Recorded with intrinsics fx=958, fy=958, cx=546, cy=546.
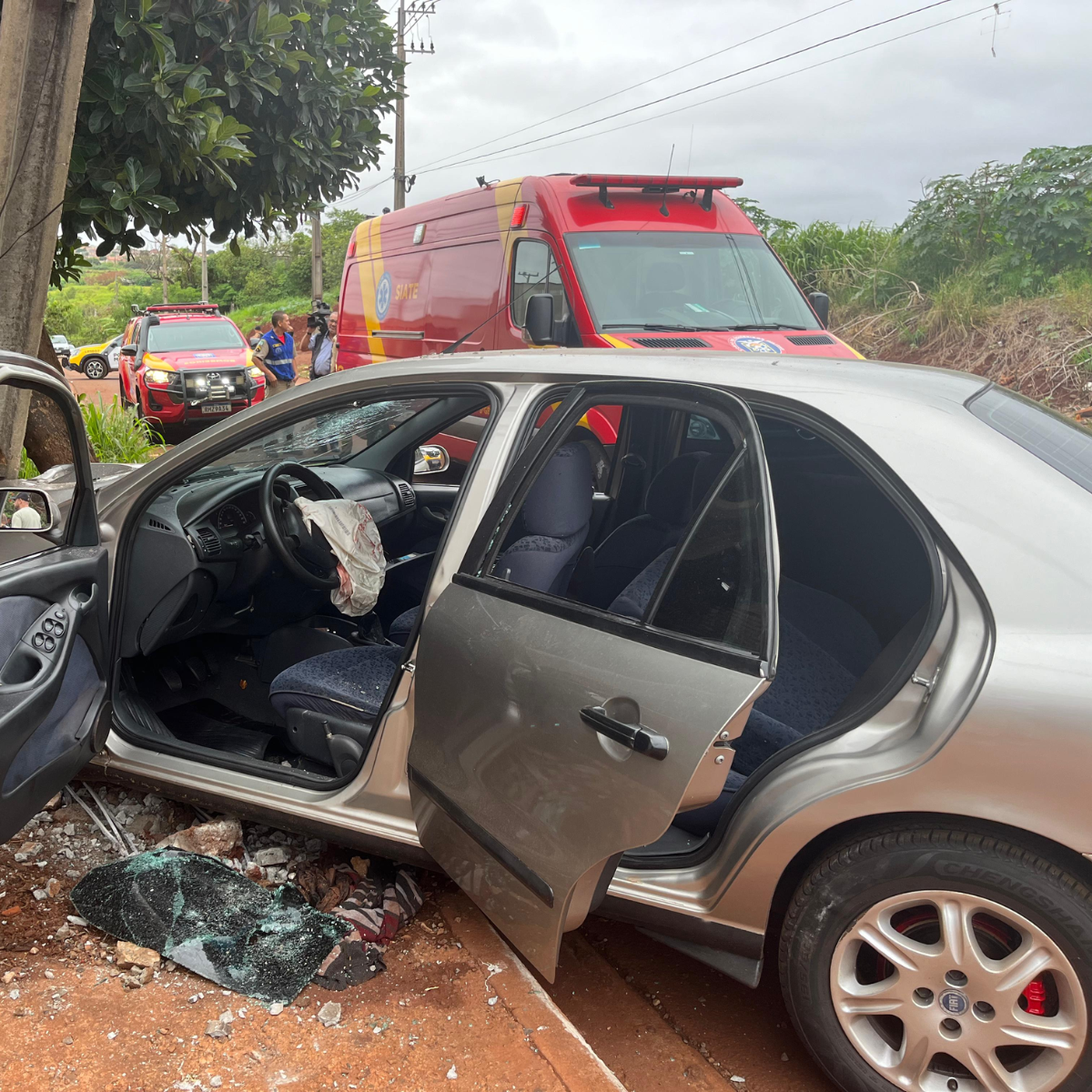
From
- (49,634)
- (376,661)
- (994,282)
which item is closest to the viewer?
(49,634)

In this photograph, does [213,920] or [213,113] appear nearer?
[213,920]

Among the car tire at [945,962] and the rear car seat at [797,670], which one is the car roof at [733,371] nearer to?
the rear car seat at [797,670]

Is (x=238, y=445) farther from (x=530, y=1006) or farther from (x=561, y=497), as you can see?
(x=530, y=1006)

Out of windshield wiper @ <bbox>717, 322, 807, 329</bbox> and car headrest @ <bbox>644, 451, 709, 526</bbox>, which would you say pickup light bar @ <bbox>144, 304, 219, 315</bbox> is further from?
car headrest @ <bbox>644, 451, 709, 526</bbox>

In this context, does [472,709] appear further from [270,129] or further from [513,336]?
[513,336]

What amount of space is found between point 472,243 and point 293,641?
5.34 meters

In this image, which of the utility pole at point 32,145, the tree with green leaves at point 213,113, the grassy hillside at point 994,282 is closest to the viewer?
the utility pole at point 32,145

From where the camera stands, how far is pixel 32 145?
394 centimetres

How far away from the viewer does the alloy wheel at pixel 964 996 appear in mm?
1770

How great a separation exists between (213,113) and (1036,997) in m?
4.87

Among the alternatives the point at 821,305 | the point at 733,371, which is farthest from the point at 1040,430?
the point at 821,305

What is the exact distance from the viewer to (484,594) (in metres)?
2.27

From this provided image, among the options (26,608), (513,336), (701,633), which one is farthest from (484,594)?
(513,336)

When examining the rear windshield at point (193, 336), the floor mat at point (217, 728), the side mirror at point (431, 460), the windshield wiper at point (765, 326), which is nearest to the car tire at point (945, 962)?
the floor mat at point (217, 728)
